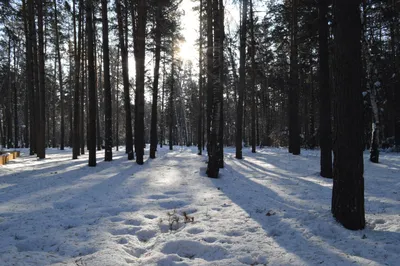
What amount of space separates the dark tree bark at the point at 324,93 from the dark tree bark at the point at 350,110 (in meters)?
5.31

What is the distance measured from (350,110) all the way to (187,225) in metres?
3.22

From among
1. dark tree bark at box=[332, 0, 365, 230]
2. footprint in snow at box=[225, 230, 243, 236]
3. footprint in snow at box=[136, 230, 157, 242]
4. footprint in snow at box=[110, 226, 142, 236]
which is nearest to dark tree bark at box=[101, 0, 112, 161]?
footprint in snow at box=[110, 226, 142, 236]

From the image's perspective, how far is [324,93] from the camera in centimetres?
973

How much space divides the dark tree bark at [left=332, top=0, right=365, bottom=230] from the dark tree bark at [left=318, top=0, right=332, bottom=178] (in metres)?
5.31

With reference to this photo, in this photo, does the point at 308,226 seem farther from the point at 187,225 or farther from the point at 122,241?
the point at 122,241

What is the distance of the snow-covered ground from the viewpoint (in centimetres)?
371

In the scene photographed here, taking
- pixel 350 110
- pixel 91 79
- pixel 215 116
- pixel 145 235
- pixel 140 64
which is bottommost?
pixel 145 235

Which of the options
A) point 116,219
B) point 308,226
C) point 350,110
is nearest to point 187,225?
point 116,219

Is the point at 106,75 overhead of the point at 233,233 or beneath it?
overhead

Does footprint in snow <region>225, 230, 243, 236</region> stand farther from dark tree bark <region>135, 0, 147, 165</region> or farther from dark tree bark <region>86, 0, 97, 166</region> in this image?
dark tree bark <region>86, 0, 97, 166</region>

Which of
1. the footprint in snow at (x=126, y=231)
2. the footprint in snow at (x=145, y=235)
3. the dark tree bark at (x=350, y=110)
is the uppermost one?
the dark tree bark at (x=350, y=110)

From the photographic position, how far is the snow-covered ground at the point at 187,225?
3.71 meters

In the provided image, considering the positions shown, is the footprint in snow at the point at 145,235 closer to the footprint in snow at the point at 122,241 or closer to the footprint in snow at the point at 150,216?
the footprint in snow at the point at 122,241

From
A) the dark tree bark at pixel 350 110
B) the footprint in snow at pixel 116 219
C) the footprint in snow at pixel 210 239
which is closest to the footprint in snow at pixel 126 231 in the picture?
the footprint in snow at pixel 116 219
